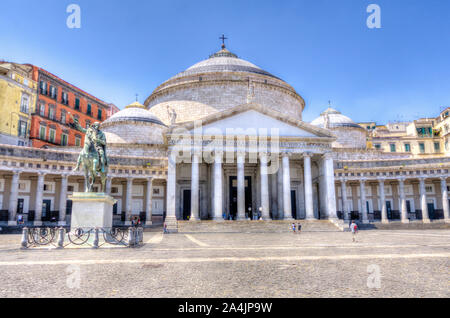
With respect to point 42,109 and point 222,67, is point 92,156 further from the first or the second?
point 42,109

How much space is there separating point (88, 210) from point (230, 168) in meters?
22.9

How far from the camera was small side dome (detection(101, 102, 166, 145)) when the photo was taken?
40781 mm

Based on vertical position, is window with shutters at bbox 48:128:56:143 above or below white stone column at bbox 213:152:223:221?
above

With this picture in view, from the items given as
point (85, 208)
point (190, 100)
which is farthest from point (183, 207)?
point (85, 208)

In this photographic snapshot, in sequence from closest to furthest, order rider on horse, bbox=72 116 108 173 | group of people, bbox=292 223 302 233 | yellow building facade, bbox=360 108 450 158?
rider on horse, bbox=72 116 108 173, group of people, bbox=292 223 302 233, yellow building facade, bbox=360 108 450 158

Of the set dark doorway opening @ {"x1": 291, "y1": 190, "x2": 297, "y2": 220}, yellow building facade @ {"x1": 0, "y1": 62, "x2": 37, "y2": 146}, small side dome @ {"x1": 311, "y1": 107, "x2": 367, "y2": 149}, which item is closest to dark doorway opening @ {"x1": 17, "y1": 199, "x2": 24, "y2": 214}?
yellow building facade @ {"x1": 0, "y1": 62, "x2": 37, "y2": 146}

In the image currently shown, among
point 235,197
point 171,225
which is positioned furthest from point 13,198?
point 235,197

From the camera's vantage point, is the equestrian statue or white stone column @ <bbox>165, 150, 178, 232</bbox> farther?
white stone column @ <bbox>165, 150, 178, 232</bbox>

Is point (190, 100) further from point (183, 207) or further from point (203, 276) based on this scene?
point (203, 276)

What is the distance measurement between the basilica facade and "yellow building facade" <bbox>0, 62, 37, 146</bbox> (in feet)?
19.3

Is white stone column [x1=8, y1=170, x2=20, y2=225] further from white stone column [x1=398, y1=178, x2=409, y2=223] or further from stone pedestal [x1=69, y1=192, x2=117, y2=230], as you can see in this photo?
white stone column [x1=398, y1=178, x2=409, y2=223]

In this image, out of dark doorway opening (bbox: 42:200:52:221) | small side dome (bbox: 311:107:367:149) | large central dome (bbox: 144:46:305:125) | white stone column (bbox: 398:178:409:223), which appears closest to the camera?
dark doorway opening (bbox: 42:200:52:221)

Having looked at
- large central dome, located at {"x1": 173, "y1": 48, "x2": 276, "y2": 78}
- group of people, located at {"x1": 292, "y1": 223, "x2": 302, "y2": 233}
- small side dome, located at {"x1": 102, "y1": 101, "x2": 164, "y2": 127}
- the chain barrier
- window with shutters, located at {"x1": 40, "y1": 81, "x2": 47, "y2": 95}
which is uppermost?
large central dome, located at {"x1": 173, "y1": 48, "x2": 276, "y2": 78}

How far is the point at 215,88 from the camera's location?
41.8m
